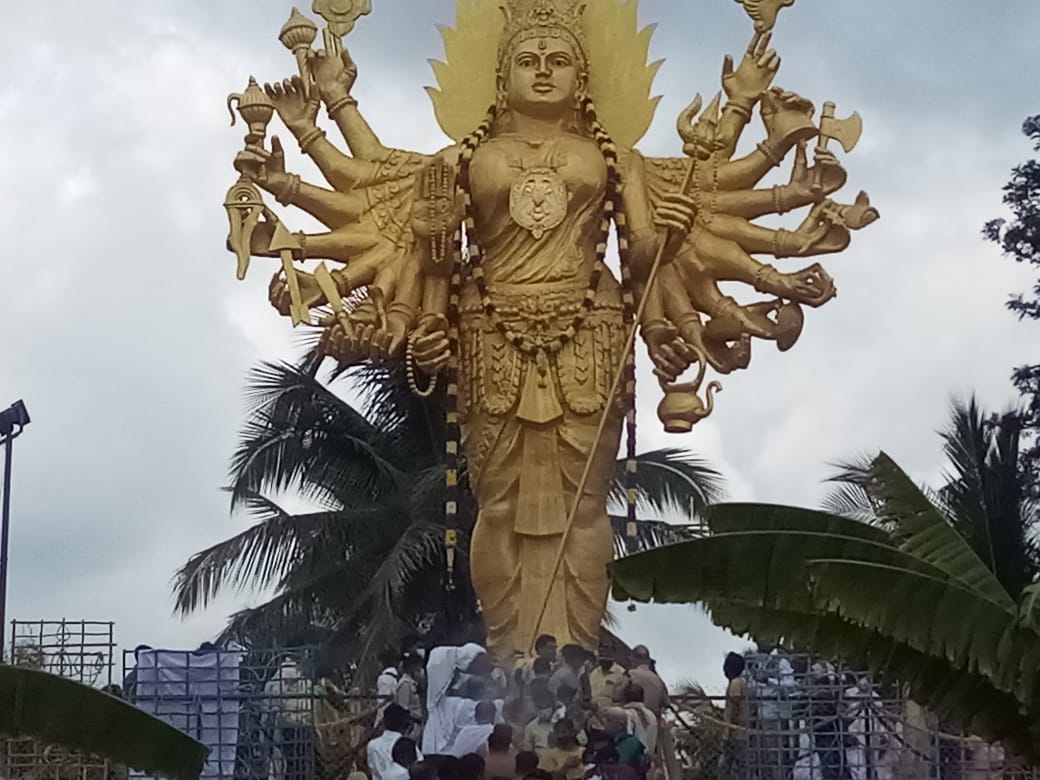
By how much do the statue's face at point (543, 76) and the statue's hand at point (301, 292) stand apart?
5.86 feet

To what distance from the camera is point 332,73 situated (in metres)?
14.0

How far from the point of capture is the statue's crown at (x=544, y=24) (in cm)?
1378

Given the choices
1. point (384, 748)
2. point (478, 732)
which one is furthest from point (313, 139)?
point (478, 732)

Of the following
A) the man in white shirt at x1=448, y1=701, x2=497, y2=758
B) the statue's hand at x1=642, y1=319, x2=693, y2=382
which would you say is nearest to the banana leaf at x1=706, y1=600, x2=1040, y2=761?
the man in white shirt at x1=448, y1=701, x2=497, y2=758

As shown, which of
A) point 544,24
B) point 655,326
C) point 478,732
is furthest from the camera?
point 544,24

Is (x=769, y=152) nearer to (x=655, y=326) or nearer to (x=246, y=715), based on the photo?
(x=655, y=326)

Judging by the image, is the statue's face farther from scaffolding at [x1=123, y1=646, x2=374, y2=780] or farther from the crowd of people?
scaffolding at [x1=123, y1=646, x2=374, y2=780]

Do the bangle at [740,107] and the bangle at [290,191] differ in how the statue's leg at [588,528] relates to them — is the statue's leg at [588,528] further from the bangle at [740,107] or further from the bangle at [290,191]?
the bangle at [290,191]

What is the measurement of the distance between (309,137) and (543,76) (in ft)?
5.21

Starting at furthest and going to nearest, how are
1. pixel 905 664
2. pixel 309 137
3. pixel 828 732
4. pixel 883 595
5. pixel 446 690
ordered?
pixel 309 137, pixel 828 732, pixel 446 690, pixel 905 664, pixel 883 595

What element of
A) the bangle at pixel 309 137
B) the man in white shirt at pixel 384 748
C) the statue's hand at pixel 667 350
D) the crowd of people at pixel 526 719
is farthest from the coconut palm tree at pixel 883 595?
the bangle at pixel 309 137

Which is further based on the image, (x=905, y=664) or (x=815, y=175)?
(x=815, y=175)

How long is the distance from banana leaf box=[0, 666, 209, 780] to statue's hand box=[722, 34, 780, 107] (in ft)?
20.2

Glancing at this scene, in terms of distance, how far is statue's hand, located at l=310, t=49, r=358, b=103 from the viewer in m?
14.0
